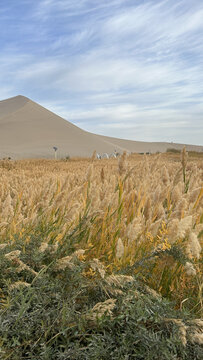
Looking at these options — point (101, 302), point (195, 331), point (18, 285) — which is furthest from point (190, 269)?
point (18, 285)

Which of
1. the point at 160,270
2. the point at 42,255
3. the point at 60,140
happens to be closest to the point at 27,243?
the point at 42,255

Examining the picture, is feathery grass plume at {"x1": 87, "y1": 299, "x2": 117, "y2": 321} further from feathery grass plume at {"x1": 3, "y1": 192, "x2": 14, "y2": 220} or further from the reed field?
feathery grass plume at {"x1": 3, "y1": 192, "x2": 14, "y2": 220}

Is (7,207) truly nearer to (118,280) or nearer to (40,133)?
(118,280)

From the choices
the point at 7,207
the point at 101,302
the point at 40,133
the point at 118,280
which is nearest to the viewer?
the point at 101,302

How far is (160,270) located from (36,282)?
2.04ft

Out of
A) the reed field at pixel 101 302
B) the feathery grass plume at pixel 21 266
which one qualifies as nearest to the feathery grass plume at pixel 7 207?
the reed field at pixel 101 302

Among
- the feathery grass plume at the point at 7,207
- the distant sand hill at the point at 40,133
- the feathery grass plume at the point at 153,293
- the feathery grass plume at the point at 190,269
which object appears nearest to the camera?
the feathery grass plume at the point at 190,269

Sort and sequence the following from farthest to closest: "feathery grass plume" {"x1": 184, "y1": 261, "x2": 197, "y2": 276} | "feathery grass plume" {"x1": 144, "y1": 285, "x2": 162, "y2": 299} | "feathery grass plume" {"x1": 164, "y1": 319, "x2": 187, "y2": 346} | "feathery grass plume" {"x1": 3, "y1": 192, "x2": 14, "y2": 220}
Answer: "feathery grass plume" {"x1": 3, "y1": 192, "x2": 14, "y2": 220}, "feathery grass plume" {"x1": 144, "y1": 285, "x2": 162, "y2": 299}, "feathery grass plume" {"x1": 184, "y1": 261, "x2": 197, "y2": 276}, "feathery grass plume" {"x1": 164, "y1": 319, "x2": 187, "y2": 346}

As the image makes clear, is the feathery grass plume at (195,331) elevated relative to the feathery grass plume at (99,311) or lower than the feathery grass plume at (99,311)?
lower

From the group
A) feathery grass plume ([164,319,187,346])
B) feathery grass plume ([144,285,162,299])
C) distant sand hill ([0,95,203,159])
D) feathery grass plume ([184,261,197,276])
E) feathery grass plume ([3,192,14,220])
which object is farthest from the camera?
distant sand hill ([0,95,203,159])

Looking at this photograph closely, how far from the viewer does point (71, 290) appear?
1426 mm

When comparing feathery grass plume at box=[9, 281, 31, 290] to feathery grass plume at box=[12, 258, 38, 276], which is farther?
feathery grass plume at box=[12, 258, 38, 276]

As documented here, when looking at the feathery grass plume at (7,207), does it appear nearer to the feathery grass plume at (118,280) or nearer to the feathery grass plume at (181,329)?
the feathery grass plume at (118,280)

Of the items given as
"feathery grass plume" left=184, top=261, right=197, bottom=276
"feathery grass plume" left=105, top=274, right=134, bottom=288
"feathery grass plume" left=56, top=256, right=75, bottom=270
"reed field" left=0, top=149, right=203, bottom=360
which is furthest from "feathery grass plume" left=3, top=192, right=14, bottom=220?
"feathery grass plume" left=184, top=261, right=197, bottom=276
